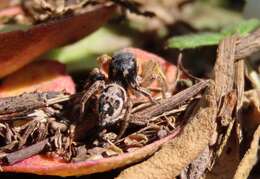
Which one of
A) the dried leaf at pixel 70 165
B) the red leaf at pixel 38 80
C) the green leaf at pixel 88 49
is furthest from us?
the green leaf at pixel 88 49

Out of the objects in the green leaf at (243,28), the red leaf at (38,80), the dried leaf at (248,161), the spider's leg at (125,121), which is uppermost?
the green leaf at (243,28)

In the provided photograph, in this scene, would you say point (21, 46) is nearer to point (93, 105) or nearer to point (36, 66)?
point (36, 66)

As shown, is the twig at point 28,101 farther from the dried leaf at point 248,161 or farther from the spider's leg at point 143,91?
the dried leaf at point 248,161

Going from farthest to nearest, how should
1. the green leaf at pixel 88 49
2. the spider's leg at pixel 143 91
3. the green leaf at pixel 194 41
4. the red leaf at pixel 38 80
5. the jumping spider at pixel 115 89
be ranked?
1. the green leaf at pixel 88 49
2. the green leaf at pixel 194 41
3. the red leaf at pixel 38 80
4. the spider's leg at pixel 143 91
5. the jumping spider at pixel 115 89

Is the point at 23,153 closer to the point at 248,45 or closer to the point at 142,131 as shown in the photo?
the point at 142,131

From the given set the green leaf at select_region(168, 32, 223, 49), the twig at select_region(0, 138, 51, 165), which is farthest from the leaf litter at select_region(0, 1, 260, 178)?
the green leaf at select_region(168, 32, 223, 49)

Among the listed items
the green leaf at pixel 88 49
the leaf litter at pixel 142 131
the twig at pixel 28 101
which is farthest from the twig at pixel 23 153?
the green leaf at pixel 88 49

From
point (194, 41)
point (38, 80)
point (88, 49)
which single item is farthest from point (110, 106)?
point (88, 49)
